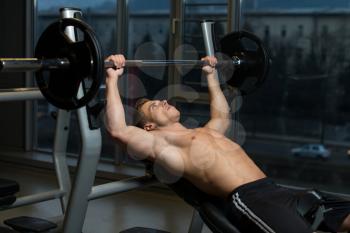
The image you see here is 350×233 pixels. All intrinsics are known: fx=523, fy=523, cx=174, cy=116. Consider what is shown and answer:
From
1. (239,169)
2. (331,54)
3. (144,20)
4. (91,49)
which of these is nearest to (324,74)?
(331,54)

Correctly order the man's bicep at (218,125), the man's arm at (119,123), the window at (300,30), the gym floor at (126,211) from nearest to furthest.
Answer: the man's arm at (119,123), the man's bicep at (218,125), the gym floor at (126,211), the window at (300,30)

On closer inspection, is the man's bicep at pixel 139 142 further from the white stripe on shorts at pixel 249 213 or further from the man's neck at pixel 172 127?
the white stripe on shorts at pixel 249 213

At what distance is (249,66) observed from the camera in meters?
2.71

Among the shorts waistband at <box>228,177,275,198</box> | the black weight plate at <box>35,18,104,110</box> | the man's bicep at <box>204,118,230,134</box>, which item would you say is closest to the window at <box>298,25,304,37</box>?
the man's bicep at <box>204,118,230,134</box>

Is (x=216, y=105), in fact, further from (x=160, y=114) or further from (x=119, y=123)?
(x=119, y=123)

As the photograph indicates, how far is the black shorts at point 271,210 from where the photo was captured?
1.88 metres

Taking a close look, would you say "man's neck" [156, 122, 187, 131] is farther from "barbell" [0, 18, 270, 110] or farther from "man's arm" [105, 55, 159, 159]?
"barbell" [0, 18, 270, 110]

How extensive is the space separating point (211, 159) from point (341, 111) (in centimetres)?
199

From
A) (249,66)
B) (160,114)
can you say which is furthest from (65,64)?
(249,66)

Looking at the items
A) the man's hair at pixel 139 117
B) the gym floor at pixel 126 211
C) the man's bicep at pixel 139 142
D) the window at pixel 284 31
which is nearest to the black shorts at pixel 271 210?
the man's bicep at pixel 139 142

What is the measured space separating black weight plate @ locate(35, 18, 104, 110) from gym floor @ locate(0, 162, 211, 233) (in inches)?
64.1

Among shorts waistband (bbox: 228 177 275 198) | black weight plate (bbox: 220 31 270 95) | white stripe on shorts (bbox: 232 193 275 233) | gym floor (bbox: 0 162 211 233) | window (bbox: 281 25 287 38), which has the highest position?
window (bbox: 281 25 287 38)

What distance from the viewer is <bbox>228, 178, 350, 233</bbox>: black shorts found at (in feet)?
6.15

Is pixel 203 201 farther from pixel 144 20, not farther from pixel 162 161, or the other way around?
pixel 144 20
